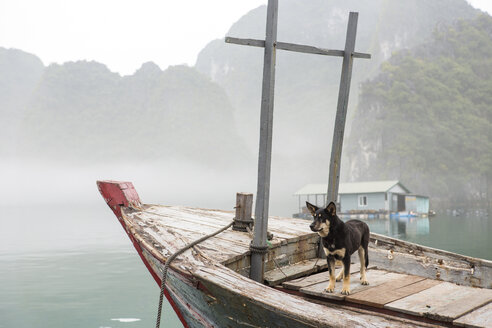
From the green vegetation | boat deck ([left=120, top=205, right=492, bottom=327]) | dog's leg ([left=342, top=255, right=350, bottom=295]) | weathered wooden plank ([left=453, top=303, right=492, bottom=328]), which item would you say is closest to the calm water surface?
boat deck ([left=120, top=205, right=492, bottom=327])

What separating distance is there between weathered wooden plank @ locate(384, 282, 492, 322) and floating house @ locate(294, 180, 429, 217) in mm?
38645

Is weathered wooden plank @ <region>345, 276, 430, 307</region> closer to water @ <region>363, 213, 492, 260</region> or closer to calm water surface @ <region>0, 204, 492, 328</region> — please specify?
calm water surface @ <region>0, 204, 492, 328</region>

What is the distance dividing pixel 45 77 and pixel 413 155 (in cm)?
11723

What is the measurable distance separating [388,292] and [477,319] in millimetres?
857

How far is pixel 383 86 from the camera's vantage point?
75.0 metres

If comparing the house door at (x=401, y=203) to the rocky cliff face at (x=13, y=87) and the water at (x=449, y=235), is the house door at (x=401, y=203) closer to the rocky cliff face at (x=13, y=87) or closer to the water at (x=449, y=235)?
the water at (x=449, y=235)

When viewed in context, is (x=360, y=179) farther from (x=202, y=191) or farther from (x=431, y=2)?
(x=202, y=191)

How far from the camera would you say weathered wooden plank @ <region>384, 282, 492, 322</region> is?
351cm

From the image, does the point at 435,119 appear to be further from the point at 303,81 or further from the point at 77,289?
the point at 303,81

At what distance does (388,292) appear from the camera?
13.6 feet

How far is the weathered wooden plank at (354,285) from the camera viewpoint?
405 centimetres

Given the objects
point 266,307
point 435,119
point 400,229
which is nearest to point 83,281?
point 266,307

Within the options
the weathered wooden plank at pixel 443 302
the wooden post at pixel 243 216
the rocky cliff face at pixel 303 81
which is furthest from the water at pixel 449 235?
the rocky cliff face at pixel 303 81

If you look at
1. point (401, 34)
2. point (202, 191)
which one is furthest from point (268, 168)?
point (202, 191)
